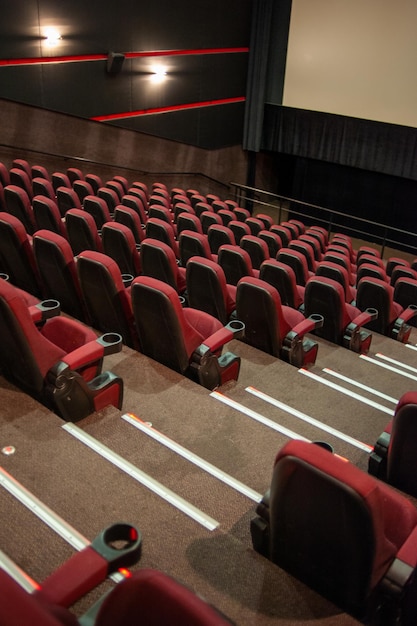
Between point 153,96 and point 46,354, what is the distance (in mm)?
3734

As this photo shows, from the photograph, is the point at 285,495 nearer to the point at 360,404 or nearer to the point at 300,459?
the point at 300,459

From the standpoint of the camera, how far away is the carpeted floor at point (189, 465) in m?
0.82

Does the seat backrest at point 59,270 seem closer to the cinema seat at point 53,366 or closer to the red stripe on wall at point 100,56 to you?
the cinema seat at point 53,366

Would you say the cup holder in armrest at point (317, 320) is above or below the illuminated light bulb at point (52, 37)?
below

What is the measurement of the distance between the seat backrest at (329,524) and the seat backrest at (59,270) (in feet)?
3.06

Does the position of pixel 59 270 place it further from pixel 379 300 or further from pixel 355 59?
pixel 355 59

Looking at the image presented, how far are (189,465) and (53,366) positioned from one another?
32 centimetres

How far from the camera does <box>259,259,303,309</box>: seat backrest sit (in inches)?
76.3

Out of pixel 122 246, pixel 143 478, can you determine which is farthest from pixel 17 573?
pixel 122 246

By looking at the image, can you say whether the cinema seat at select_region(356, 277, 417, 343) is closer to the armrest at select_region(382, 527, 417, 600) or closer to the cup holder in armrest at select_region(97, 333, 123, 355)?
the cup holder in armrest at select_region(97, 333, 123, 355)

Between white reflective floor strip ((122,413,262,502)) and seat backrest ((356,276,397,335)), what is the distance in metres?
1.21

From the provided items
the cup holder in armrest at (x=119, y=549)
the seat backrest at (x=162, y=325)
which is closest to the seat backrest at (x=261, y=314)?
the seat backrest at (x=162, y=325)

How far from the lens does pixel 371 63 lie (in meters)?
4.58

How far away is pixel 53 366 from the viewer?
1.11 m
